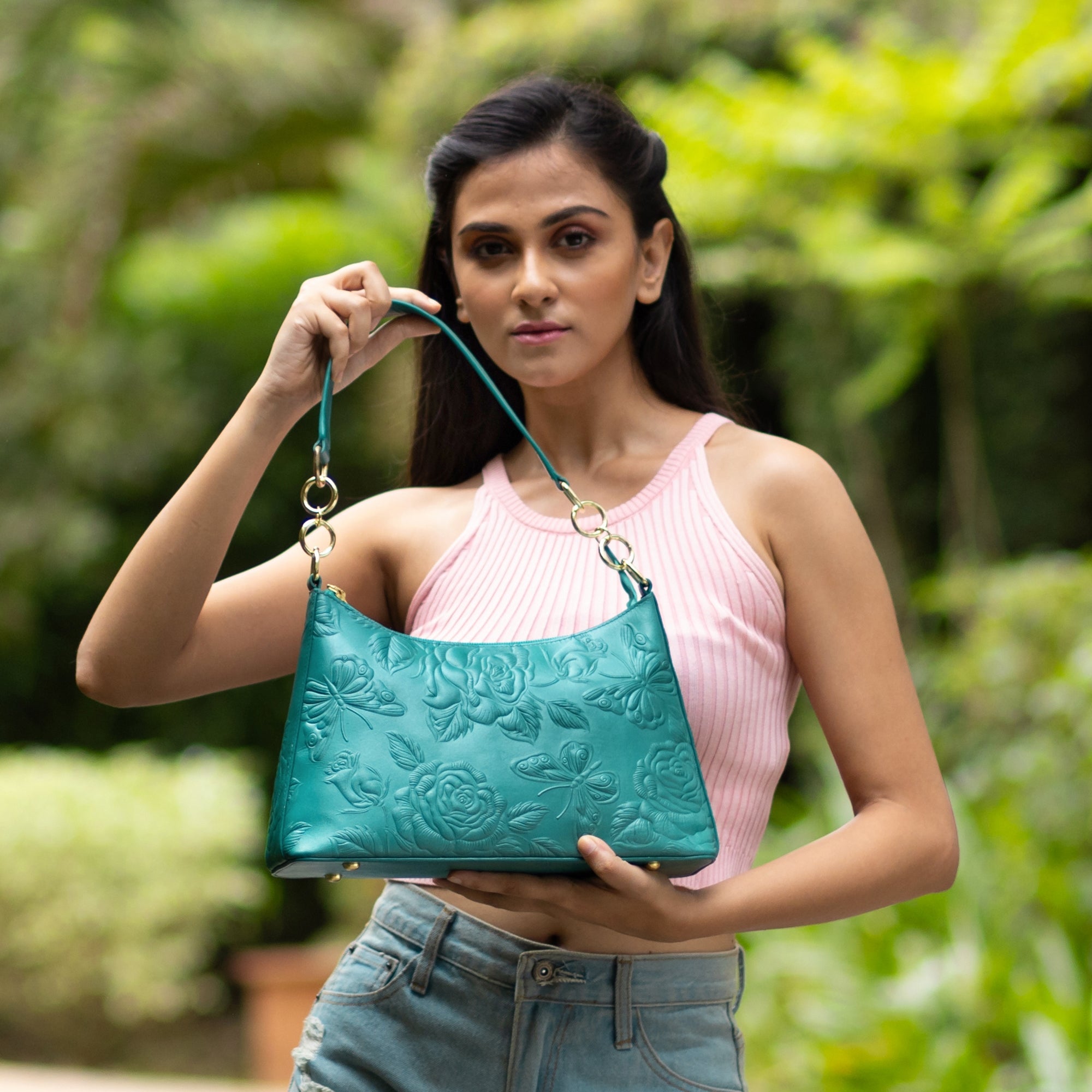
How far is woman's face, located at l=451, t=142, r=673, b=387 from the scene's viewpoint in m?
1.62

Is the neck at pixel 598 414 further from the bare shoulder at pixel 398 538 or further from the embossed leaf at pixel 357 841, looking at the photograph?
the embossed leaf at pixel 357 841

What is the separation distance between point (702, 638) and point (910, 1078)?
8.32 feet

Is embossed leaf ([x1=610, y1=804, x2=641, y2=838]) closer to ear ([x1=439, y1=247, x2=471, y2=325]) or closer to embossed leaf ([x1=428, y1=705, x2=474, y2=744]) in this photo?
embossed leaf ([x1=428, y1=705, x2=474, y2=744])

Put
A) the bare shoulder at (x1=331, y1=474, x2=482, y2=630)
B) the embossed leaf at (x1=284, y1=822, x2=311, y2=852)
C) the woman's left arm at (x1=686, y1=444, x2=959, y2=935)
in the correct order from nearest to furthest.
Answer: the embossed leaf at (x1=284, y1=822, x2=311, y2=852)
the woman's left arm at (x1=686, y1=444, x2=959, y2=935)
the bare shoulder at (x1=331, y1=474, x2=482, y2=630)

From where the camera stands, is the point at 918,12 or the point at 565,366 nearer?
the point at 565,366

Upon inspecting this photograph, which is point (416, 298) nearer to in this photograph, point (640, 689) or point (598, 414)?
point (598, 414)

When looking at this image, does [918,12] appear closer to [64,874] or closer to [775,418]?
[775,418]

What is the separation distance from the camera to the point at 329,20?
10.1m

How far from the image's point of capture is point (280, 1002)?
654 centimetres

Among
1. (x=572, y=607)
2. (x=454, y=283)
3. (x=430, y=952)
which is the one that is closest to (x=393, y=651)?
(x=572, y=607)

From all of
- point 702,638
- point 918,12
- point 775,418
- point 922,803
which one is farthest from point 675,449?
point 775,418

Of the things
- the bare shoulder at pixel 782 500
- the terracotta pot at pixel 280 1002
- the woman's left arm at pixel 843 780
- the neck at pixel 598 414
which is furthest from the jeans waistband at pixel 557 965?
the terracotta pot at pixel 280 1002

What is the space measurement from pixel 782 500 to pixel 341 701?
57 cm

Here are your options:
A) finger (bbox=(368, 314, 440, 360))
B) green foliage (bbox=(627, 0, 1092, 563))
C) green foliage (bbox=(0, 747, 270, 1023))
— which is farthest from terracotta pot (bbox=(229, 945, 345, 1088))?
finger (bbox=(368, 314, 440, 360))
